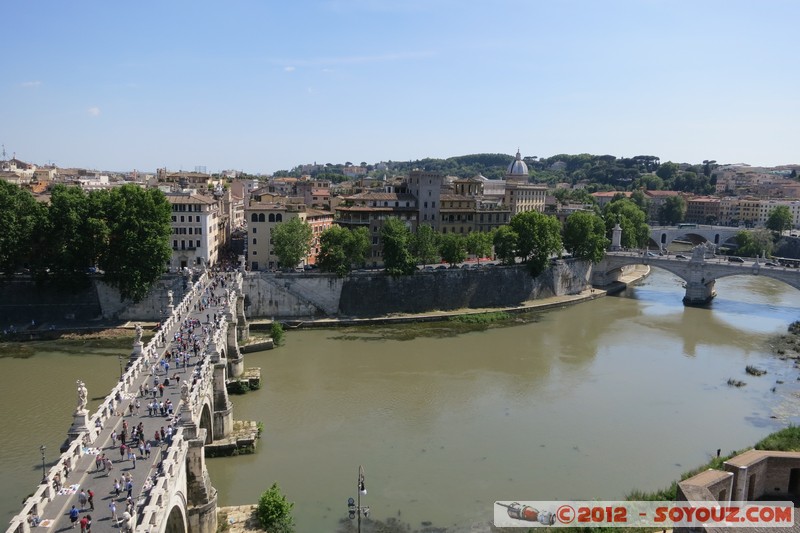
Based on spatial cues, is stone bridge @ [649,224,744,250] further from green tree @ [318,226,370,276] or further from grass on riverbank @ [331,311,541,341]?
green tree @ [318,226,370,276]

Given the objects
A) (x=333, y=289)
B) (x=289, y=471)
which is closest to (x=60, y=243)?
(x=333, y=289)

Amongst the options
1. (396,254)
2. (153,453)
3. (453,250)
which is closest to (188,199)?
(396,254)

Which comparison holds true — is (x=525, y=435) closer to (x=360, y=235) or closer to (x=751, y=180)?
(x=360, y=235)

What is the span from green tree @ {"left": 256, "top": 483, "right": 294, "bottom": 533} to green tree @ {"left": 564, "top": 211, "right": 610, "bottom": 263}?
3653cm

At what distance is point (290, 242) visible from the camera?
122 feet

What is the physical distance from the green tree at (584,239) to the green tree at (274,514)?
36.5 meters

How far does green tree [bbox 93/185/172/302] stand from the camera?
3231cm

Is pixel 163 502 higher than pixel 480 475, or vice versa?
pixel 163 502

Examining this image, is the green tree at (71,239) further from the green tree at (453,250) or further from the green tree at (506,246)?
the green tree at (506,246)

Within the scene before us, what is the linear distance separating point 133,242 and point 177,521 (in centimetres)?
2170

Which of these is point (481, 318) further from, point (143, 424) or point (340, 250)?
point (143, 424)

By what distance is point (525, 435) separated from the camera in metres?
20.8

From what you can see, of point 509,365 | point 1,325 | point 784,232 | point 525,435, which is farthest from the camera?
point 784,232

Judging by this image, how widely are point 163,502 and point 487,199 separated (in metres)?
45.1
